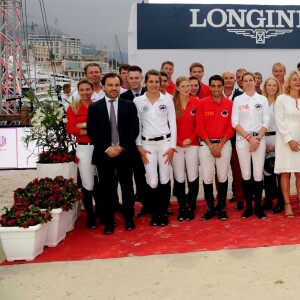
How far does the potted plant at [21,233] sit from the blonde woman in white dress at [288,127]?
2.69 m

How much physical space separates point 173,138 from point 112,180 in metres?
0.79

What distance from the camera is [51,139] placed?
4922mm

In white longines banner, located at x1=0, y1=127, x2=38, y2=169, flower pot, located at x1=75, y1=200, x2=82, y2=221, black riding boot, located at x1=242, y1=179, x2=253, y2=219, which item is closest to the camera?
black riding boot, located at x1=242, y1=179, x2=253, y2=219

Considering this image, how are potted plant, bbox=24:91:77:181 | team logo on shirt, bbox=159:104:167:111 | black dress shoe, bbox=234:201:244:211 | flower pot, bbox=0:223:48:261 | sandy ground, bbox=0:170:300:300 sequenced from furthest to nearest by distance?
black dress shoe, bbox=234:201:244:211 → potted plant, bbox=24:91:77:181 → team logo on shirt, bbox=159:104:167:111 → flower pot, bbox=0:223:48:261 → sandy ground, bbox=0:170:300:300

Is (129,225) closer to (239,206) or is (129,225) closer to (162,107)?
(162,107)

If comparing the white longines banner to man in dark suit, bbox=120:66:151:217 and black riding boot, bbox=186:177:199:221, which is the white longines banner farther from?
black riding boot, bbox=186:177:199:221

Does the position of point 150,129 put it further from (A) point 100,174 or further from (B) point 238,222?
(B) point 238,222

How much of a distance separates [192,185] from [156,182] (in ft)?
1.58

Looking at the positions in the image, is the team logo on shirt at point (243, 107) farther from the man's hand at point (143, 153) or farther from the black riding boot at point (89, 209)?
the black riding boot at point (89, 209)

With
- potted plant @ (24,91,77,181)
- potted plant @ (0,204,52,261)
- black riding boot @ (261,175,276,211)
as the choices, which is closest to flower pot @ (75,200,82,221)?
potted plant @ (24,91,77,181)

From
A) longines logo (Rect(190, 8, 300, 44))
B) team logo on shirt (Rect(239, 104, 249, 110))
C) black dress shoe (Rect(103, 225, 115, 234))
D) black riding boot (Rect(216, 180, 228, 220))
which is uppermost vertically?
longines logo (Rect(190, 8, 300, 44))

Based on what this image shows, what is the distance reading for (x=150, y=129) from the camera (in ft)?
15.3

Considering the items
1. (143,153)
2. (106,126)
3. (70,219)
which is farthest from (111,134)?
(70,219)

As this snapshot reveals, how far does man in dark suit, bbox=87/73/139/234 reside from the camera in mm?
4484
